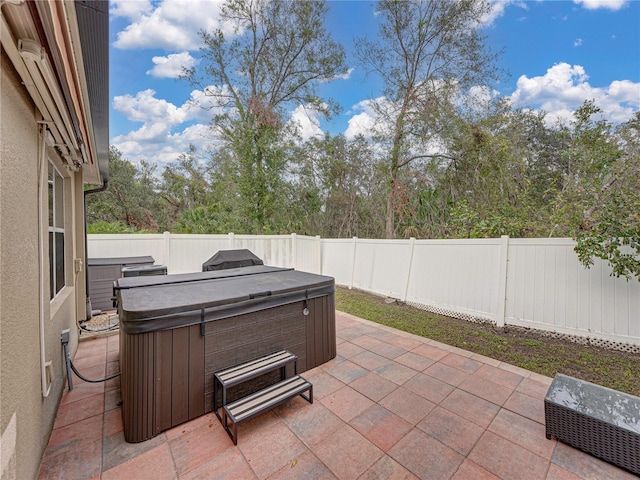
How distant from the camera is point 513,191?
7016mm

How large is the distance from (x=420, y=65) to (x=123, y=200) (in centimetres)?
1363

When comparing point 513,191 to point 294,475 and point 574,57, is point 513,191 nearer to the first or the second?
point 574,57

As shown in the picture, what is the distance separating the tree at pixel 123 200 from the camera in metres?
12.0

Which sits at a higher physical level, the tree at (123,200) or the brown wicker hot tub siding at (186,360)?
the tree at (123,200)

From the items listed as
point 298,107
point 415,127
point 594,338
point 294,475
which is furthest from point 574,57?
point 294,475

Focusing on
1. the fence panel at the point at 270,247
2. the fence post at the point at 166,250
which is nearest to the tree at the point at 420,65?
the fence panel at the point at 270,247

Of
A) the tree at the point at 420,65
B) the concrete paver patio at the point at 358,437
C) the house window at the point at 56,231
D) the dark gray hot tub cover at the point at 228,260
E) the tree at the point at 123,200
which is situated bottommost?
the concrete paver patio at the point at 358,437

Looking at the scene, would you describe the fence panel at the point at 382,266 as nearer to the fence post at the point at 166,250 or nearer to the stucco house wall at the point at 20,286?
the fence post at the point at 166,250

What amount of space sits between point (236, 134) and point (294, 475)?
33.5 feet

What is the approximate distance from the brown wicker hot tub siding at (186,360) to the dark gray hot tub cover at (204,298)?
2.6 inches

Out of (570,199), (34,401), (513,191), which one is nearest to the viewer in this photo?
(34,401)

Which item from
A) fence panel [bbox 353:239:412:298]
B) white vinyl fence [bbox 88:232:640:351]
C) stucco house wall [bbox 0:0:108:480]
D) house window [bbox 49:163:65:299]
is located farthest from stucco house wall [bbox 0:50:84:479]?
fence panel [bbox 353:239:412:298]

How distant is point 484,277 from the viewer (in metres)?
4.66

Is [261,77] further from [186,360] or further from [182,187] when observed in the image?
[186,360]
